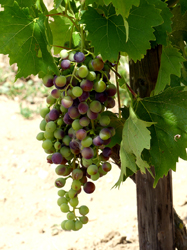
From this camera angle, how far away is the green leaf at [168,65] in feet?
2.57

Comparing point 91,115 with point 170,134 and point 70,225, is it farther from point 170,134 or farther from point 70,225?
point 70,225

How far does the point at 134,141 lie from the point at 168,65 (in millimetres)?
244

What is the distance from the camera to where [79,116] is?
2.41 feet

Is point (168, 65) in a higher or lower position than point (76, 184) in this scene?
higher

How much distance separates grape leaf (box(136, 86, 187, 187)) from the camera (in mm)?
715

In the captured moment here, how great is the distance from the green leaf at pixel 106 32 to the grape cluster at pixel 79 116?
0.03m

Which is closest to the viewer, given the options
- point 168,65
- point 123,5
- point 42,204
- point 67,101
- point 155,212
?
point 123,5

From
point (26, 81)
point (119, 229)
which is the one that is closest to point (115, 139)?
point (119, 229)

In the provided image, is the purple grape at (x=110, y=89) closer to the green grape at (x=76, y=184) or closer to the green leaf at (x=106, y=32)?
the green leaf at (x=106, y=32)

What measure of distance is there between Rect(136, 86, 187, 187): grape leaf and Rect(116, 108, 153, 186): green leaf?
0.19ft

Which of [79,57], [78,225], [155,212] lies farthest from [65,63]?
[155,212]

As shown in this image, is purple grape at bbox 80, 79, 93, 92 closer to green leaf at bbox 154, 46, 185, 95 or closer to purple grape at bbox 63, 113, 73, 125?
purple grape at bbox 63, 113, 73, 125

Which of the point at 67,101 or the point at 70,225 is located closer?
the point at 67,101

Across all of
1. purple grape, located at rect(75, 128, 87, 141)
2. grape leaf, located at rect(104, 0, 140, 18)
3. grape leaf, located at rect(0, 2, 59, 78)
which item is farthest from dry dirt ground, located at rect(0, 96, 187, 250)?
grape leaf, located at rect(104, 0, 140, 18)
